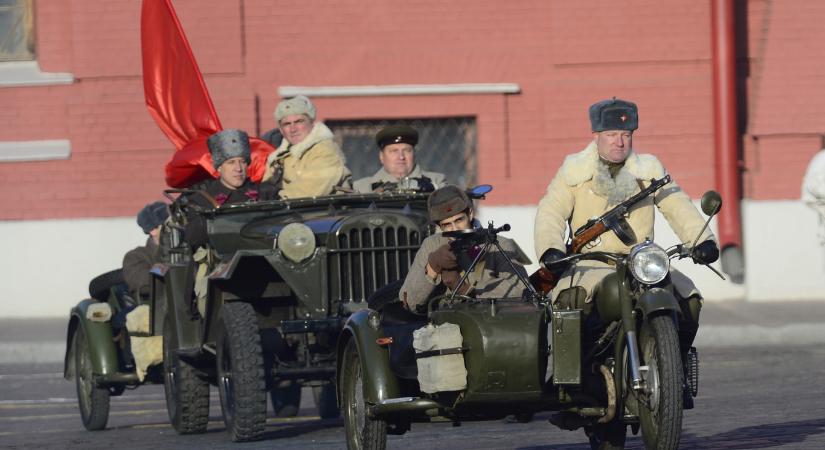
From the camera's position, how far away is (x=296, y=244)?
36.6 feet

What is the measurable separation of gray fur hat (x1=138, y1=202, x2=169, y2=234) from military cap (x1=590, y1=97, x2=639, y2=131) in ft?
17.0

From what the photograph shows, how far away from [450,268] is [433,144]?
14392mm

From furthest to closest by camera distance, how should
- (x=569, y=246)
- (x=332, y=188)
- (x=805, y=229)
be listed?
1. (x=805, y=229)
2. (x=332, y=188)
3. (x=569, y=246)

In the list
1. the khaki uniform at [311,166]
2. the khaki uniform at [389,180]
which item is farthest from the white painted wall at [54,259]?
the khaki uniform at [311,166]

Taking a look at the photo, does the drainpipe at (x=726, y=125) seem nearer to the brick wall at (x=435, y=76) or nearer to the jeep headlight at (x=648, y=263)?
the brick wall at (x=435, y=76)

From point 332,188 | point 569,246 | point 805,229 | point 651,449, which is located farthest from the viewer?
point 805,229

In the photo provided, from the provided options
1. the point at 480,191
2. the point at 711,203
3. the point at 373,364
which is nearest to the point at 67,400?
the point at 480,191

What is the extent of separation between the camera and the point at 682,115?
22000mm

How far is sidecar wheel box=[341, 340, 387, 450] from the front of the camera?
8.48m

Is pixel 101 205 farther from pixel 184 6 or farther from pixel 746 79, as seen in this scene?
pixel 746 79

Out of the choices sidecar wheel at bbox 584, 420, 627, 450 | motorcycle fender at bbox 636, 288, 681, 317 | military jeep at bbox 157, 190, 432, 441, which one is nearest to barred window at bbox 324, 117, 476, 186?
military jeep at bbox 157, 190, 432, 441

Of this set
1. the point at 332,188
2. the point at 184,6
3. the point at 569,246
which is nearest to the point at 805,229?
the point at 184,6

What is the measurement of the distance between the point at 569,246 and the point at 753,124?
45.8ft

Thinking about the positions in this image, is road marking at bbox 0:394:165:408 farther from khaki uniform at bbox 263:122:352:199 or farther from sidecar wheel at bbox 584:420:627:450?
sidecar wheel at bbox 584:420:627:450
